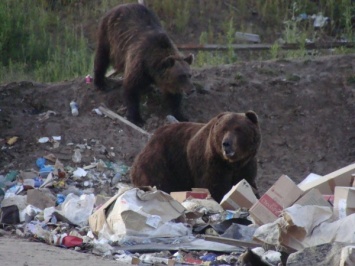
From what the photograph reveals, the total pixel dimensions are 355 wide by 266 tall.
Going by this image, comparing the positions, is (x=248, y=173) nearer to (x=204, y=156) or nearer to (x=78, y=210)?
(x=204, y=156)

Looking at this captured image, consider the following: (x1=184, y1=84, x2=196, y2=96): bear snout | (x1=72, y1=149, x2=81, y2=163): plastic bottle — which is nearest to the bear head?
(x1=72, y1=149, x2=81, y2=163): plastic bottle

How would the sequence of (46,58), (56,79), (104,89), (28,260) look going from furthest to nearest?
(46,58) < (56,79) < (104,89) < (28,260)

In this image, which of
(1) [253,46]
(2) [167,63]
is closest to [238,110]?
(2) [167,63]

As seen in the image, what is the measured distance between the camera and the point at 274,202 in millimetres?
8828

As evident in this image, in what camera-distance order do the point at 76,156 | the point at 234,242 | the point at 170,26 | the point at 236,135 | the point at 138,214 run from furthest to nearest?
the point at 170,26 < the point at 76,156 < the point at 236,135 < the point at 138,214 < the point at 234,242

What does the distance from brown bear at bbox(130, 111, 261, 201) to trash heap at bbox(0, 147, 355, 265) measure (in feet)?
2.31

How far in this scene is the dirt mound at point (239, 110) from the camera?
13719 millimetres

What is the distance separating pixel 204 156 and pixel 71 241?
3.03 metres

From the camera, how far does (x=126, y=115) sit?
14508mm

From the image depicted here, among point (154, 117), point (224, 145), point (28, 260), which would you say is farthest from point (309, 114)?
point (28, 260)

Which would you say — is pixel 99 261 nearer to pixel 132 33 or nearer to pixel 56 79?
pixel 132 33

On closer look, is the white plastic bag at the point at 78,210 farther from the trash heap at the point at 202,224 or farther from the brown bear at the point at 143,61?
the brown bear at the point at 143,61

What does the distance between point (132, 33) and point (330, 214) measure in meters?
7.26

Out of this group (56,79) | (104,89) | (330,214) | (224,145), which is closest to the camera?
(330,214)
